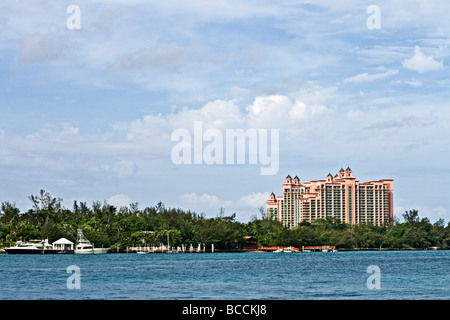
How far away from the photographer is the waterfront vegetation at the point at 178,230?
11619 cm

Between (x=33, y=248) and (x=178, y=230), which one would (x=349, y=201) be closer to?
(x=178, y=230)

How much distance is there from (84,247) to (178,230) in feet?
67.3

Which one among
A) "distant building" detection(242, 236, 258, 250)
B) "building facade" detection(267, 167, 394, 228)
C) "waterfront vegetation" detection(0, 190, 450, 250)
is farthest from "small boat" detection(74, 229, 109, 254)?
"building facade" detection(267, 167, 394, 228)

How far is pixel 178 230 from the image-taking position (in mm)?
127375

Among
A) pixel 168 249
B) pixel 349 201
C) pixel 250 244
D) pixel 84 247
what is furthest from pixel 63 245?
pixel 349 201

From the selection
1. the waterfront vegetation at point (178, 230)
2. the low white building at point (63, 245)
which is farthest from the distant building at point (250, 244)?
the low white building at point (63, 245)

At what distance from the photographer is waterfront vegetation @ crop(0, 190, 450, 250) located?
116188 millimetres

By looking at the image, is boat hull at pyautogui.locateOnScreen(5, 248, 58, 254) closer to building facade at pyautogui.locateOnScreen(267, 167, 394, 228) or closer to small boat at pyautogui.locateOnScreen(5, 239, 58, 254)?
small boat at pyautogui.locateOnScreen(5, 239, 58, 254)

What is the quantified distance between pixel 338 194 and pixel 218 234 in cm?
5850

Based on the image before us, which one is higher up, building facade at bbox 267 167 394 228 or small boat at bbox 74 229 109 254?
building facade at bbox 267 167 394 228

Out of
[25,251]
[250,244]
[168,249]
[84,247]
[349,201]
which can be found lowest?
[168,249]

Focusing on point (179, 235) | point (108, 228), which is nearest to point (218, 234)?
point (179, 235)

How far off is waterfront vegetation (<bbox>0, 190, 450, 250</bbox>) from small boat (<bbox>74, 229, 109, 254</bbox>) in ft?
3.46
